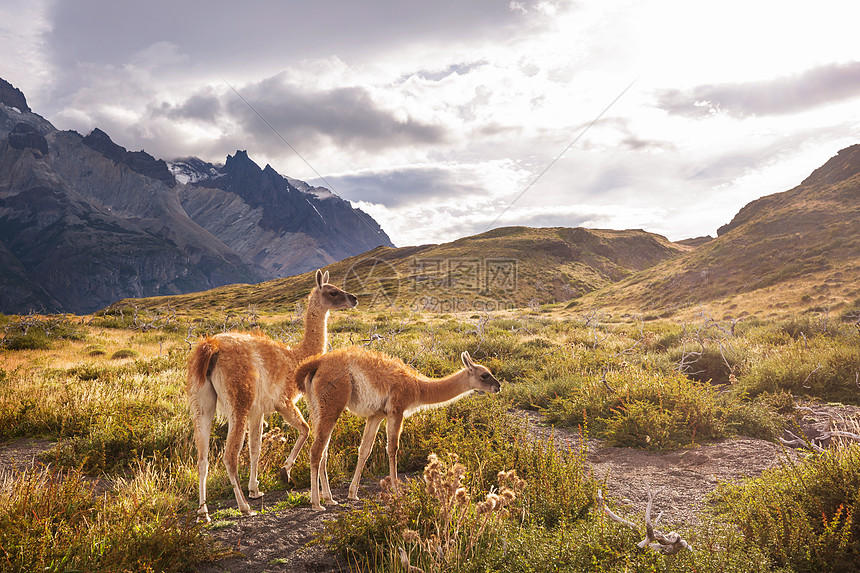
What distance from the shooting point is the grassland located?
10.3 feet

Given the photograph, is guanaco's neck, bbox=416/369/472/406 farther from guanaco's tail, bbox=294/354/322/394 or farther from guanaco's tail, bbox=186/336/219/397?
guanaco's tail, bbox=186/336/219/397

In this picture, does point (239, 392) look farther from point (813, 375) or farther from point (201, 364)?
point (813, 375)

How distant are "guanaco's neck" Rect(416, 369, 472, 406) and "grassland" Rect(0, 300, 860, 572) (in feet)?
2.09

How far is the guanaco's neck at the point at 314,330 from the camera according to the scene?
621cm

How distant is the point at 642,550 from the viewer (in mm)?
3156

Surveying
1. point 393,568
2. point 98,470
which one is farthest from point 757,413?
point 98,470

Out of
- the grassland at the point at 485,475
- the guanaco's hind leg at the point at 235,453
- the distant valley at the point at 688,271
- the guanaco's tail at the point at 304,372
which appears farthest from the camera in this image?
the distant valley at the point at 688,271

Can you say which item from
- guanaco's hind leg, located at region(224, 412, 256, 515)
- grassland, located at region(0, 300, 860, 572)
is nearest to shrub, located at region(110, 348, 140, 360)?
grassland, located at region(0, 300, 860, 572)

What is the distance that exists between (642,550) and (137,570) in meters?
3.83

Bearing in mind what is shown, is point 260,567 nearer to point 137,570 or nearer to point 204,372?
point 137,570

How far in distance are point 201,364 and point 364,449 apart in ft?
7.20

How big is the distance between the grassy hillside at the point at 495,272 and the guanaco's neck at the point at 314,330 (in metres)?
41.4

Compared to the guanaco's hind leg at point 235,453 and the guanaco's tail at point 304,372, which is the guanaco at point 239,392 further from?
the guanaco's tail at point 304,372

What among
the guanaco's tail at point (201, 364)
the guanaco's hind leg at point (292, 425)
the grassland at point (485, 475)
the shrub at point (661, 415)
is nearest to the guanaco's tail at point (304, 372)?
the guanaco's hind leg at point (292, 425)
